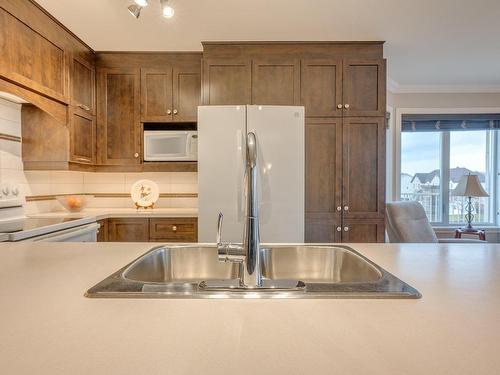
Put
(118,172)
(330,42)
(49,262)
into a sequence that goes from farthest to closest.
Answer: (118,172) → (330,42) → (49,262)

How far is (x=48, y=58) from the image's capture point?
2.37m

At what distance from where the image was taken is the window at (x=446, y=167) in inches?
165

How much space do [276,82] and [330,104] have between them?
0.50 meters

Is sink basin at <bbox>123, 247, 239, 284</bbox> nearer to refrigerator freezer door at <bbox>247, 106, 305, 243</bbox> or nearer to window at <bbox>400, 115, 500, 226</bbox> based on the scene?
refrigerator freezer door at <bbox>247, 106, 305, 243</bbox>

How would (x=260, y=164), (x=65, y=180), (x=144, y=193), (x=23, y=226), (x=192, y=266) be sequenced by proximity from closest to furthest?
(x=192, y=266), (x=23, y=226), (x=260, y=164), (x=65, y=180), (x=144, y=193)

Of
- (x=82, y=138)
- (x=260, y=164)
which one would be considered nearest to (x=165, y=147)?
(x=82, y=138)

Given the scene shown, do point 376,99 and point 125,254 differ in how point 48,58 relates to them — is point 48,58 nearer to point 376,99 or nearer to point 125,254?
point 125,254

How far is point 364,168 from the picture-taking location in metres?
2.80

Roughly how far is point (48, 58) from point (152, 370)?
266 cm

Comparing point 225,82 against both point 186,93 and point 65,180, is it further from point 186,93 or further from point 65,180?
point 65,180

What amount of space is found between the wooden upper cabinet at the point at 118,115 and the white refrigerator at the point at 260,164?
3.27ft

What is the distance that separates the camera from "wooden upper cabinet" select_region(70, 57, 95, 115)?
8.89 feet

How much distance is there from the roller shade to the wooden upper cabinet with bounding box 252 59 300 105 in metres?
2.02

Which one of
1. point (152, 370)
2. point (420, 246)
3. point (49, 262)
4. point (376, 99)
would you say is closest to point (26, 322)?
point (152, 370)
